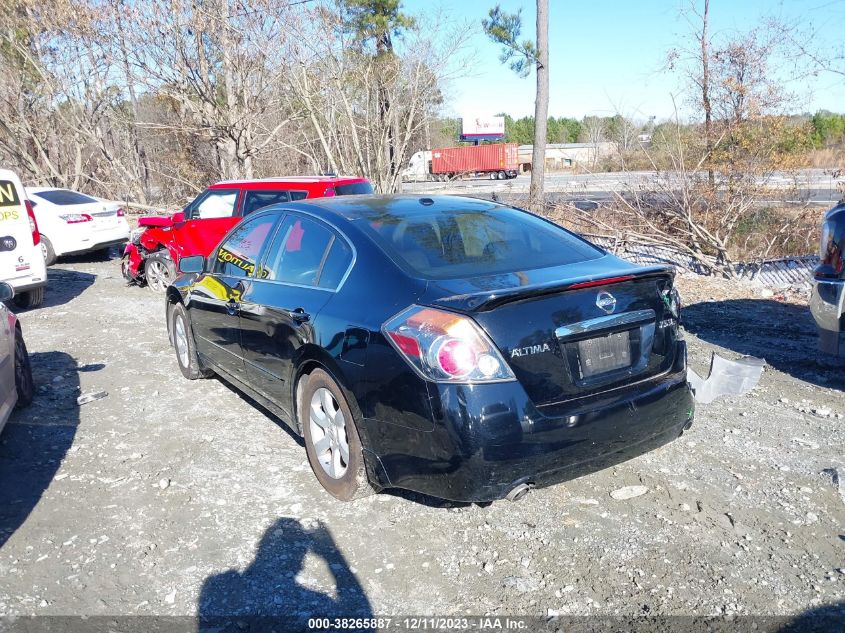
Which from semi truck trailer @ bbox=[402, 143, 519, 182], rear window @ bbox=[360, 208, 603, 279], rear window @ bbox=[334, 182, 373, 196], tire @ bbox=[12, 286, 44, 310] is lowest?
semi truck trailer @ bbox=[402, 143, 519, 182]

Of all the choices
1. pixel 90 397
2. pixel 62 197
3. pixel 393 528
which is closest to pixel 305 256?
pixel 393 528

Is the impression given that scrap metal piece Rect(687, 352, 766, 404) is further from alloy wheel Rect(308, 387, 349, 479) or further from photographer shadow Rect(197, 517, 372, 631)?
photographer shadow Rect(197, 517, 372, 631)

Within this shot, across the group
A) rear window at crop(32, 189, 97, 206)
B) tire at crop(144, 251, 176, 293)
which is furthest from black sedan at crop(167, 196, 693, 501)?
rear window at crop(32, 189, 97, 206)

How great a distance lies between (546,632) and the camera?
2.88 meters

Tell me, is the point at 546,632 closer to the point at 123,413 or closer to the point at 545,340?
the point at 545,340

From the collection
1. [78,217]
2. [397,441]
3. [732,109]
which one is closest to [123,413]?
[397,441]

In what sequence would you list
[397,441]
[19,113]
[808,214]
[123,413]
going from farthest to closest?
[19,113] → [808,214] → [123,413] → [397,441]

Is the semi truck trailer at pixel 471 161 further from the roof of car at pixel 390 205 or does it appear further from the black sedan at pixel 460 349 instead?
the black sedan at pixel 460 349

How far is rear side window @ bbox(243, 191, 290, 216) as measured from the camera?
873cm

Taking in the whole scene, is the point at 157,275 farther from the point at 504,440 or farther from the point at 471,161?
the point at 471,161

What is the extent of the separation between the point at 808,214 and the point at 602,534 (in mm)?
11014

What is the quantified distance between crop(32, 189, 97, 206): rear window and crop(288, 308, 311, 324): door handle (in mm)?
11291

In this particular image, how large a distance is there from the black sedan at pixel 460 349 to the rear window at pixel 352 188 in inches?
160

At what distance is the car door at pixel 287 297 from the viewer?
157 inches
